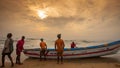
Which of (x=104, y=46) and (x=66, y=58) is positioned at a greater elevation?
(x=104, y=46)

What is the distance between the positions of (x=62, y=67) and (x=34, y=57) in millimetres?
5389

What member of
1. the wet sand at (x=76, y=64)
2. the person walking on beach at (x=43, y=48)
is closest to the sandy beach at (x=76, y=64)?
the wet sand at (x=76, y=64)

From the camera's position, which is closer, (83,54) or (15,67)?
(15,67)

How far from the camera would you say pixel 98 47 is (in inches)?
521

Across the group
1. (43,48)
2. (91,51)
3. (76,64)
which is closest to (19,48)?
(43,48)

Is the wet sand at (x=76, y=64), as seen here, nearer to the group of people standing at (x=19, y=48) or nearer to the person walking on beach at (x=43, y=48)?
the group of people standing at (x=19, y=48)

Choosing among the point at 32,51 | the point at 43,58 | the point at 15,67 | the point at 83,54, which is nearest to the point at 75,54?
the point at 83,54

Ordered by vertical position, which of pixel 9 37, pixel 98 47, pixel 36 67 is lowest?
pixel 36 67

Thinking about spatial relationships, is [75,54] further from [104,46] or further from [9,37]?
[9,37]

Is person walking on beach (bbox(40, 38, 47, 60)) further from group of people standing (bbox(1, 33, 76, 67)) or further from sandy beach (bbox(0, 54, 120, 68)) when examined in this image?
sandy beach (bbox(0, 54, 120, 68))

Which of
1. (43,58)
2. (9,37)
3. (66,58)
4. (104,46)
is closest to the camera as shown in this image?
(9,37)

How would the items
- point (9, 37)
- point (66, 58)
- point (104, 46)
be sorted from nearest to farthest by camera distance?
1. point (9, 37)
2. point (104, 46)
3. point (66, 58)

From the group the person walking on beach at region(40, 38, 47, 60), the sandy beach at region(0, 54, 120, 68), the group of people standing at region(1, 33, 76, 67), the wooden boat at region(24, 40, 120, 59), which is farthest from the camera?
the person walking on beach at region(40, 38, 47, 60)

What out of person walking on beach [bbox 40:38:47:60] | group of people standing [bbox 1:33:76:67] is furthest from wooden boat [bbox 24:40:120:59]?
group of people standing [bbox 1:33:76:67]
